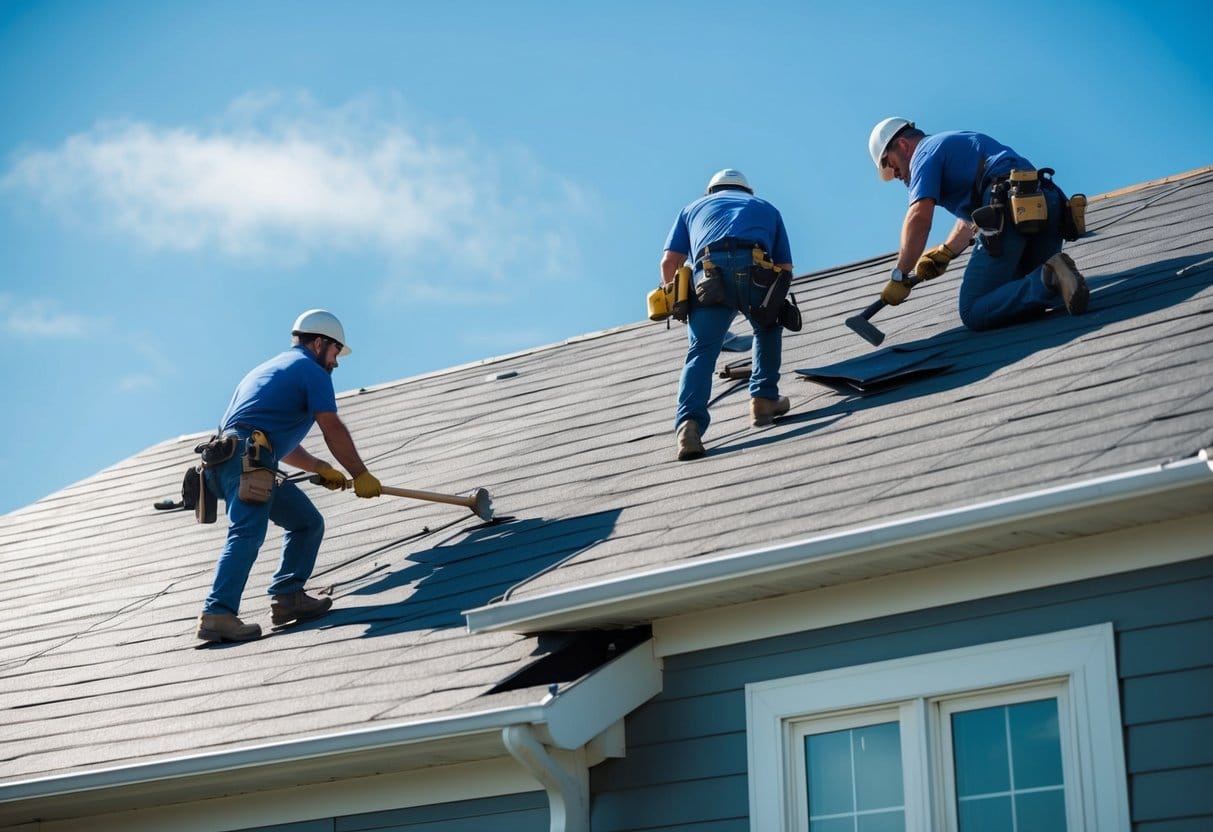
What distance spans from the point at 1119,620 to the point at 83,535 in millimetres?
7896

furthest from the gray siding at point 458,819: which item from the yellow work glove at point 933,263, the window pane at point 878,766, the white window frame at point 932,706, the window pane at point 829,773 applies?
the yellow work glove at point 933,263

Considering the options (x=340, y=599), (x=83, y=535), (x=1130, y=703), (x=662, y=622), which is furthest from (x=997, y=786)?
(x=83, y=535)

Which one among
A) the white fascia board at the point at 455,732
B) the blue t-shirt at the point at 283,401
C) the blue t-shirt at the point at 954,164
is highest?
the blue t-shirt at the point at 954,164

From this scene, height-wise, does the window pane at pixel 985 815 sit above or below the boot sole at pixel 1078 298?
below

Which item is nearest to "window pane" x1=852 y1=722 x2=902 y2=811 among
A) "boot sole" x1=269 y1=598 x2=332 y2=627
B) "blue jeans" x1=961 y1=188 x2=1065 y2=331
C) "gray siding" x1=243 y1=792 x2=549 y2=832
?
"gray siding" x1=243 y1=792 x2=549 y2=832

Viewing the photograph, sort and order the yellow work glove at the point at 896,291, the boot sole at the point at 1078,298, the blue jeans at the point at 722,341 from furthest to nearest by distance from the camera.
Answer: the yellow work glove at the point at 896,291 → the blue jeans at the point at 722,341 → the boot sole at the point at 1078,298

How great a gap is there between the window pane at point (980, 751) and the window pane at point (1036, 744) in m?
0.04

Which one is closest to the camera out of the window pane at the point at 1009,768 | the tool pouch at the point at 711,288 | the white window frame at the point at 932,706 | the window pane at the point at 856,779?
the white window frame at the point at 932,706

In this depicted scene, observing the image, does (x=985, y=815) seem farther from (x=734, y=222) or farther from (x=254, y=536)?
(x=254, y=536)

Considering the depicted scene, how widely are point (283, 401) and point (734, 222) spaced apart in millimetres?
2562

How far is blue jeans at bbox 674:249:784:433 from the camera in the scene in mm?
8055

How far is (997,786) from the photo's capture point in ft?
18.5

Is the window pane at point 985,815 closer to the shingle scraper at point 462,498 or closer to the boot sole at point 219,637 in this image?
the shingle scraper at point 462,498

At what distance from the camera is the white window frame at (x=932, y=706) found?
5336 millimetres
